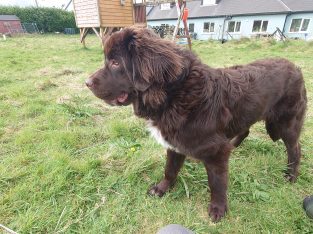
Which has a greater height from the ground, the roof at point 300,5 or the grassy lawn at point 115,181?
the roof at point 300,5

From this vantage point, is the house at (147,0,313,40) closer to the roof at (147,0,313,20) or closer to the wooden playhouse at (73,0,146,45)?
the roof at (147,0,313,20)

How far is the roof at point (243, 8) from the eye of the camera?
20.5 metres

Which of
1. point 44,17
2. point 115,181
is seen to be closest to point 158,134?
point 115,181

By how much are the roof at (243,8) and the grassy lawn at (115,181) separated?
2151cm

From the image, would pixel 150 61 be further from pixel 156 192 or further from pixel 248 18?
pixel 248 18

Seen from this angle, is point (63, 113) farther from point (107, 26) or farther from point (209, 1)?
point (209, 1)

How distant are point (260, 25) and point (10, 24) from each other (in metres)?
25.4

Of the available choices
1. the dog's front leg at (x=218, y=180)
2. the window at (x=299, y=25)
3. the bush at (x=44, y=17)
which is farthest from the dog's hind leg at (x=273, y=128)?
the bush at (x=44, y=17)

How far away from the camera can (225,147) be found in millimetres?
1866

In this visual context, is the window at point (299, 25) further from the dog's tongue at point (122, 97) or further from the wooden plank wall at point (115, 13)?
the dog's tongue at point (122, 97)

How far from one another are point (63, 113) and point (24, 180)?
154cm

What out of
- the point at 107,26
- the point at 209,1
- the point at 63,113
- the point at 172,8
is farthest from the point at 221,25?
the point at 63,113

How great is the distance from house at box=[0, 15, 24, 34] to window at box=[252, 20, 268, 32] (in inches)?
942

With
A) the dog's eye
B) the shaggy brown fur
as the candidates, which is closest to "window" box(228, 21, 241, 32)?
the shaggy brown fur
